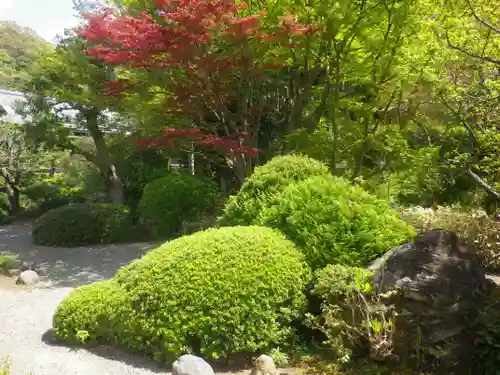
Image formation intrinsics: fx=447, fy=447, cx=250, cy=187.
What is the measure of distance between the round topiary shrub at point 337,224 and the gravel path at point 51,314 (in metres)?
1.85

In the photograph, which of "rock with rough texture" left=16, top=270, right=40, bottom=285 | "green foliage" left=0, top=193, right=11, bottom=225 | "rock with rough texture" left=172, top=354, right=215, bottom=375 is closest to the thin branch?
"rock with rough texture" left=172, top=354, right=215, bottom=375

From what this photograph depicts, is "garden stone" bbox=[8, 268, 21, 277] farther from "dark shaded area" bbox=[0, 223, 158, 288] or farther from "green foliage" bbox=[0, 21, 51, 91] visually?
"green foliage" bbox=[0, 21, 51, 91]

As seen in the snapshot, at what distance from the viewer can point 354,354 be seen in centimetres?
381

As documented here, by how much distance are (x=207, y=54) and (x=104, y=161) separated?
20.3 feet

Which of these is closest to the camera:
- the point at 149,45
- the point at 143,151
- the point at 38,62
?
the point at 149,45

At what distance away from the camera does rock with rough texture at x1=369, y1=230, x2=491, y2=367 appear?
139 inches

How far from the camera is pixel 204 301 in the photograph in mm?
3854

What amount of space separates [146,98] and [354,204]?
5.84 metres

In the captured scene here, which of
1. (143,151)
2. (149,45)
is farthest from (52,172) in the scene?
(149,45)

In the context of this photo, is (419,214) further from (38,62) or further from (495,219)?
(38,62)

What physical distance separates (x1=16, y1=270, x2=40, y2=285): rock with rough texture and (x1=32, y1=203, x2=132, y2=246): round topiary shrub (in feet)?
9.64

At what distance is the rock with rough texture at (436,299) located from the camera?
139 inches

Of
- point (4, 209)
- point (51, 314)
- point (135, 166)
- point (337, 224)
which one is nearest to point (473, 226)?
point (337, 224)

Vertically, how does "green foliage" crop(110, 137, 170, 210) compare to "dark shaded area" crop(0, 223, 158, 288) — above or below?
above
